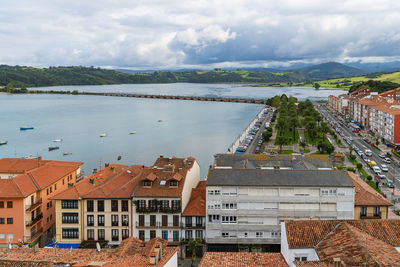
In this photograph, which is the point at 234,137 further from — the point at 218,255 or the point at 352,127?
the point at 218,255

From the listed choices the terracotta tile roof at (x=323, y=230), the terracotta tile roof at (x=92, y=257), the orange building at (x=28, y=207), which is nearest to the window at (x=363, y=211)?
the terracotta tile roof at (x=323, y=230)

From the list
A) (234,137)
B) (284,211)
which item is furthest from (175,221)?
(234,137)

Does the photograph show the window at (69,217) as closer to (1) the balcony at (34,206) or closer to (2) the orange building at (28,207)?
(2) the orange building at (28,207)

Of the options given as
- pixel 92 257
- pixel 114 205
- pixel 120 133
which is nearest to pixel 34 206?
pixel 114 205

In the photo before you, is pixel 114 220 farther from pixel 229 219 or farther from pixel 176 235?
pixel 229 219

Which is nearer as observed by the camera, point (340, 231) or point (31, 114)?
point (340, 231)
